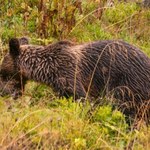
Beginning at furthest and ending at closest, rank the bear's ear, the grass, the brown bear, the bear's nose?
the bear's nose → the bear's ear → the brown bear → the grass

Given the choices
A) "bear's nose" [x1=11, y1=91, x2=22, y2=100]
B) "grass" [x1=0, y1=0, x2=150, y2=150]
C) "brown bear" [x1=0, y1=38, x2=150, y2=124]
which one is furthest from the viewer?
"bear's nose" [x1=11, y1=91, x2=22, y2=100]

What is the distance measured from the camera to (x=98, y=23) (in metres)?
11.0

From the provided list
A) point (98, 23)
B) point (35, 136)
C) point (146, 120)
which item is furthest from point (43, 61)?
point (98, 23)

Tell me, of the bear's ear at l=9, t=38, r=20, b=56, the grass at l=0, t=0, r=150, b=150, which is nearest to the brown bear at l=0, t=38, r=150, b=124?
the bear's ear at l=9, t=38, r=20, b=56

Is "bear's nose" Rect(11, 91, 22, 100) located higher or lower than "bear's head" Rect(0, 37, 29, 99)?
lower

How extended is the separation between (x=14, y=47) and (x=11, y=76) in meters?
0.41

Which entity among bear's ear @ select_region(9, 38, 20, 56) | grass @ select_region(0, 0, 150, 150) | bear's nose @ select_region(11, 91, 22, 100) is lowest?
bear's nose @ select_region(11, 91, 22, 100)

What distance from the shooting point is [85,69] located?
7.64 m

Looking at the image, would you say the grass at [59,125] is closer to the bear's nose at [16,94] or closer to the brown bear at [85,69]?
the bear's nose at [16,94]

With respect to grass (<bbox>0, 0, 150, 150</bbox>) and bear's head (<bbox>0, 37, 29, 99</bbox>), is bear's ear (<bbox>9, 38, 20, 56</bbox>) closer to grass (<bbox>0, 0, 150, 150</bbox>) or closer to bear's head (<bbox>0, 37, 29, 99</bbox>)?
bear's head (<bbox>0, 37, 29, 99</bbox>)

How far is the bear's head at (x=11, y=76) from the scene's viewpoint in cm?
773

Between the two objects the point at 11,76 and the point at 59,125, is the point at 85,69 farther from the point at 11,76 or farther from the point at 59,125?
the point at 59,125

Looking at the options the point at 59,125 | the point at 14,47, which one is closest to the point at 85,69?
the point at 14,47

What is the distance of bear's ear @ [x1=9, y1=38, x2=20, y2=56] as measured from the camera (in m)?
7.57
